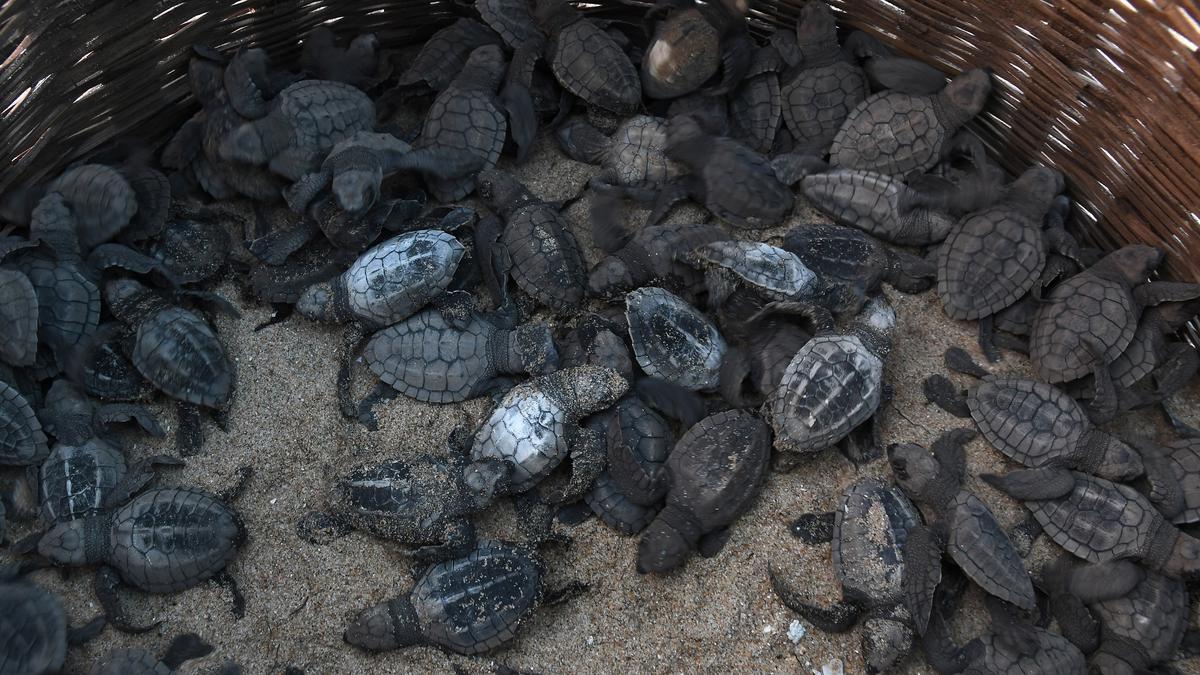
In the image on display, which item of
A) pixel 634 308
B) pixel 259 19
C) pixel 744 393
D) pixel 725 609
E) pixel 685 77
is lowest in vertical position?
pixel 725 609

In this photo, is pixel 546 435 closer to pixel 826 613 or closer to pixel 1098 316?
pixel 826 613

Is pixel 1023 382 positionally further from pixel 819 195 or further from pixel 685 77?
pixel 685 77

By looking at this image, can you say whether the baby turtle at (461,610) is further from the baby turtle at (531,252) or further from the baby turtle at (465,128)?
the baby turtle at (465,128)

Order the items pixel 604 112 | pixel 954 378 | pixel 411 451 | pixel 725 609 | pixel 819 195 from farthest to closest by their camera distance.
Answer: pixel 604 112
pixel 819 195
pixel 954 378
pixel 411 451
pixel 725 609

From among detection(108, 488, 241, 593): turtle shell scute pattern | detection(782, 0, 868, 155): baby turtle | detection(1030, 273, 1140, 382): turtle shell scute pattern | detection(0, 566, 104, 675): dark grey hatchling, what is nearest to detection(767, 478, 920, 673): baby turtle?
detection(1030, 273, 1140, 382): turtle shell scute pattern

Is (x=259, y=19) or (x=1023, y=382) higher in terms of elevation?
(x=259, y=19)

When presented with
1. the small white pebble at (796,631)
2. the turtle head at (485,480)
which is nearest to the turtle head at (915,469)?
the small white pebble at (796,631)

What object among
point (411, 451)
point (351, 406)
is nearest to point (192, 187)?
point (351, 406)
